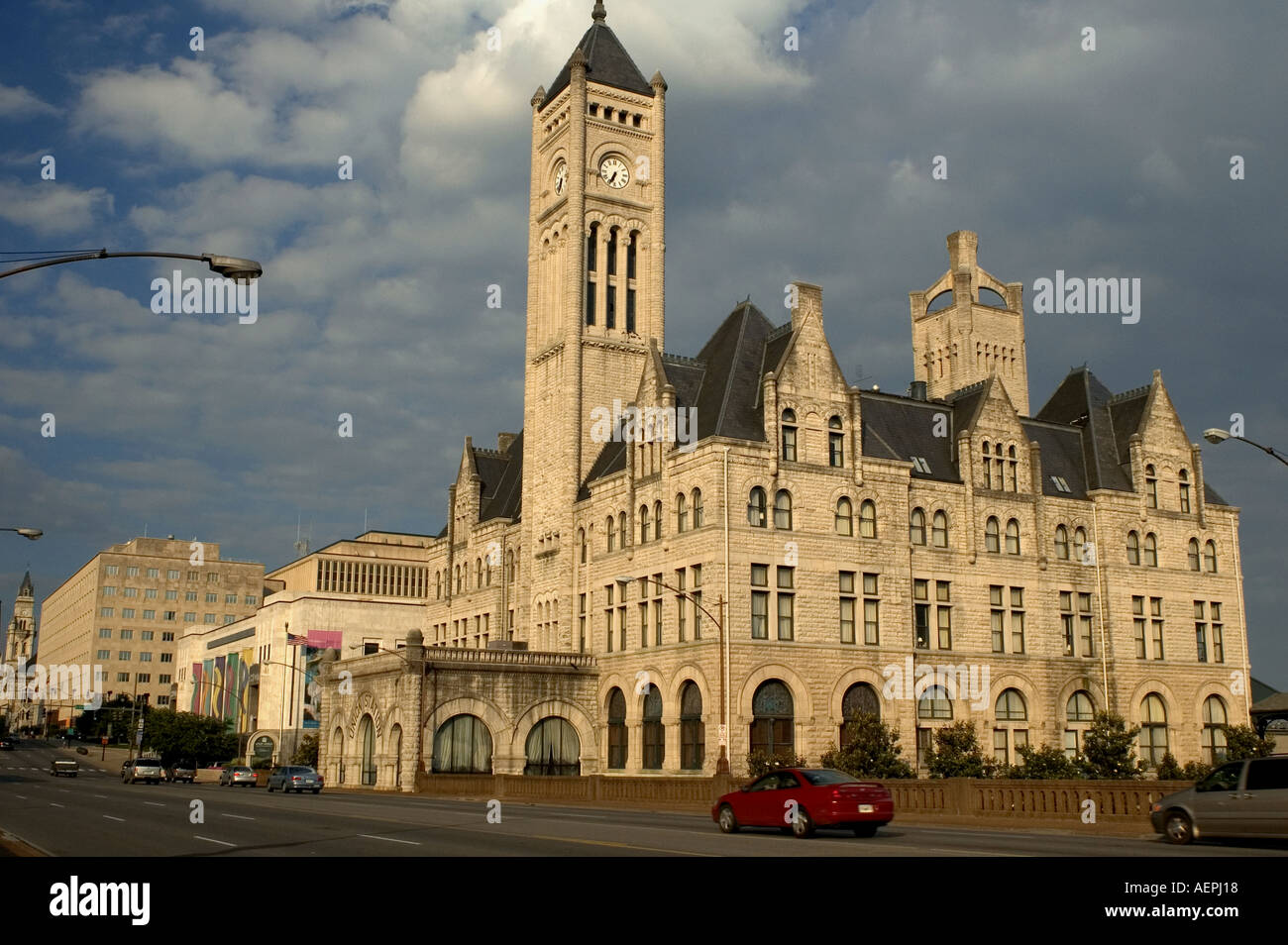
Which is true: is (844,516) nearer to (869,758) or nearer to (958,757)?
(958,757)

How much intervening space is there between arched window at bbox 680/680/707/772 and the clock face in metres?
30.4

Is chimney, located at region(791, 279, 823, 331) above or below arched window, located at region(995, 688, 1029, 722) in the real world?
above

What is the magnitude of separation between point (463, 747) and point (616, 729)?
7.63m

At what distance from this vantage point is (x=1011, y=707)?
60.1 meters

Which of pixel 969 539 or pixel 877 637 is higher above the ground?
pixel 969 539

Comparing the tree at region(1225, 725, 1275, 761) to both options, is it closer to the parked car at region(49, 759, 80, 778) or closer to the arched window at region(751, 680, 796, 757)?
the arched window at region(751, 680, 796, 757)

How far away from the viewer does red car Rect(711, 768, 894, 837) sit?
2478 centimetres

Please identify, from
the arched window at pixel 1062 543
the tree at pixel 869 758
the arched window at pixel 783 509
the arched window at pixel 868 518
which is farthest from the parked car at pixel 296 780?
the arched window at pixel 1062 543

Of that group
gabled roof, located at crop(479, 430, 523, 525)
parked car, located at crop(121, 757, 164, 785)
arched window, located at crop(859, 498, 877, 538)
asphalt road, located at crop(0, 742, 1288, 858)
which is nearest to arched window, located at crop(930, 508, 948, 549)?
arched window, located at crop(859, 498, 877, 538)

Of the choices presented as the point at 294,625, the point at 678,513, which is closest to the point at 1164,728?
the point at 678,513
